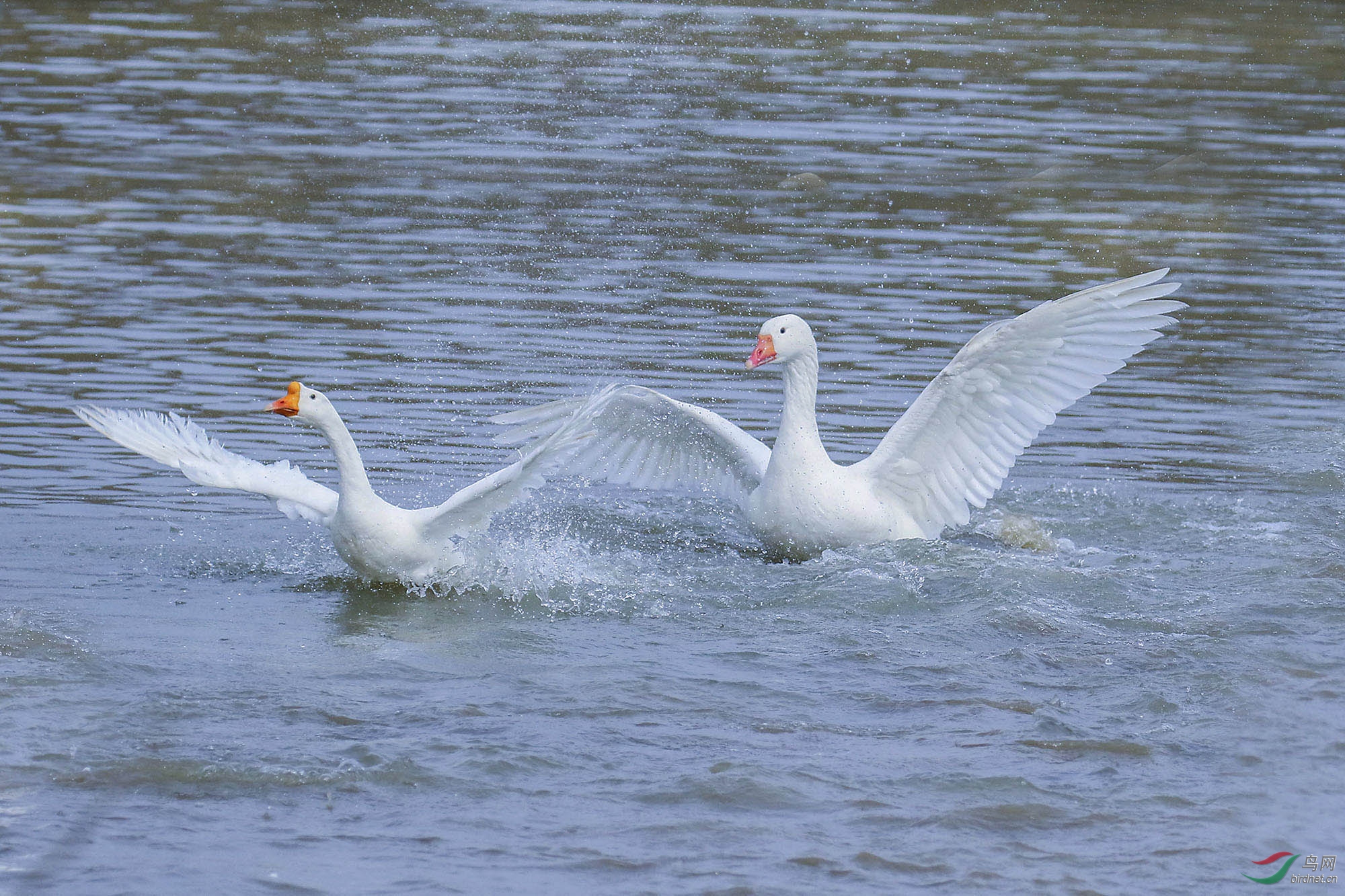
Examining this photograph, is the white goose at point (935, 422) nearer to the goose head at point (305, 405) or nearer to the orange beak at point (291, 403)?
the goose head at point (305, 405)

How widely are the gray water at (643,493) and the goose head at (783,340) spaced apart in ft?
3.53

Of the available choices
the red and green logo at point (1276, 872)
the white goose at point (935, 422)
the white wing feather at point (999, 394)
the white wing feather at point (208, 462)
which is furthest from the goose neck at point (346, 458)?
the red and green logo at point (1276, 872)

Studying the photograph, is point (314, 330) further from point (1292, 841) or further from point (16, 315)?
point (1292, 841)

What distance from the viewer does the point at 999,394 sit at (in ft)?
31.1

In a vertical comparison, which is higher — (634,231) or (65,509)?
(634,231)

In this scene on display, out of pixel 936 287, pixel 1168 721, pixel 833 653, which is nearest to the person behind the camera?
pixel 1168 721

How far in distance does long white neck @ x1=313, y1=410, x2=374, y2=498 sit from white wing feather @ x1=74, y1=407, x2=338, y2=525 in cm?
32

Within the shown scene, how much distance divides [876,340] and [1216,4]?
1823cm

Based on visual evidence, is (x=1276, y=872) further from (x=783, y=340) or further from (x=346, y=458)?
(x=346, y=458)

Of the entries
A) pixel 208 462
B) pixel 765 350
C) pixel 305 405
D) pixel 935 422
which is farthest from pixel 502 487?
pixel 935 422

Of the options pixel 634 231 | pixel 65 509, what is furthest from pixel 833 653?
pixel 634 231

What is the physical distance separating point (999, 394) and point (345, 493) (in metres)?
3.37

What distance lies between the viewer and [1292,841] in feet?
20.8

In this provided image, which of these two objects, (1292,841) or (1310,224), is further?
(1310,224)
